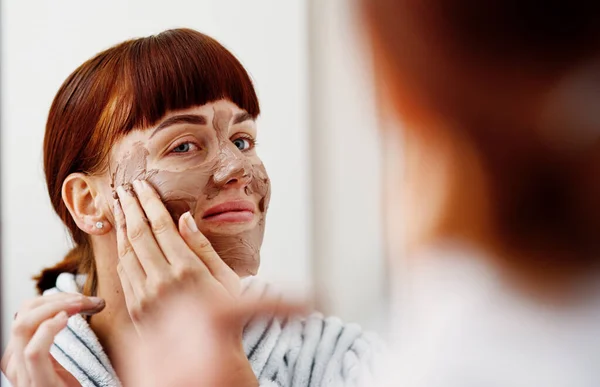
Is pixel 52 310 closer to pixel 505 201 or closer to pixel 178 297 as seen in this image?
pixel 178 297

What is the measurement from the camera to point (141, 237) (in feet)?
3.42

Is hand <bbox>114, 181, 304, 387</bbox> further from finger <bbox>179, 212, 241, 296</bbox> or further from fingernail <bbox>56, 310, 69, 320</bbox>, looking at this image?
fingernail <bbox>56, 310, 69, 320</bbox>

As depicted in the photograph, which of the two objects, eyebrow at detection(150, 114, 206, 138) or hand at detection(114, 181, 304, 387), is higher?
eyebrow at detection(150, 114, 206, 138)

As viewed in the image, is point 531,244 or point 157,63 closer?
point 531,244

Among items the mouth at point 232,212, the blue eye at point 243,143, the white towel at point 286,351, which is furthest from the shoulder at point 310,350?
the blue eye at point 243,143

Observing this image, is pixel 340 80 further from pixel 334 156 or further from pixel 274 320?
pixel 274 320

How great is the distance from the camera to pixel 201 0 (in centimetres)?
114

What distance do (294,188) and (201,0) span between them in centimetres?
35

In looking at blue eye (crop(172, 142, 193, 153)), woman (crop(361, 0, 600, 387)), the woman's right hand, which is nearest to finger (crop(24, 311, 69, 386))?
the woman's right hand

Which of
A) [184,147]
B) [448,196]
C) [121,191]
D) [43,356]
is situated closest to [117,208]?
[121,191]

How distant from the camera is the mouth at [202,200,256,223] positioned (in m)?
1.06

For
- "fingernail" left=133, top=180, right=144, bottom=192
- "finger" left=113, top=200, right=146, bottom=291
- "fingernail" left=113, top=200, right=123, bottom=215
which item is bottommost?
"finger" left=113, top=200, right=146, bottom=291

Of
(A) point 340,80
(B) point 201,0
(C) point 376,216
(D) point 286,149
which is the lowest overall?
(C) point 376,216

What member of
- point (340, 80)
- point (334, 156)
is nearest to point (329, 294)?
point (334, 156)
